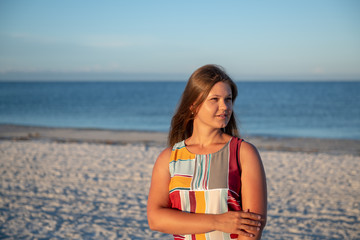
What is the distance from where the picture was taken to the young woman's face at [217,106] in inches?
67.1

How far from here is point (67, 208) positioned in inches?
235

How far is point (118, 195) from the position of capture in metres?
6.80

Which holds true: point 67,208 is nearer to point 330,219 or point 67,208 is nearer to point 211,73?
point 330,219

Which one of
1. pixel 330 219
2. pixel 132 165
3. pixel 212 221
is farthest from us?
pixel 132 165

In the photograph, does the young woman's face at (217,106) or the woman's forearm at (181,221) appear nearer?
the woman's forearm at (181,221)

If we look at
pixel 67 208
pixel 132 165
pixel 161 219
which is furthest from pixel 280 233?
pixel 132 165

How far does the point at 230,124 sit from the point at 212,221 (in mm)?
643

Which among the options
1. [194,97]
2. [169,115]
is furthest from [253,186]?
[169,115]

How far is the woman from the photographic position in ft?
5.02

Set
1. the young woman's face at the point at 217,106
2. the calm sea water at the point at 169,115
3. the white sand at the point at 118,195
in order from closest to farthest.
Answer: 1. the young woman's face at the point at 217,106
2. the white sand at the point at 118,195
3. the calm sea water at the point at 169,115

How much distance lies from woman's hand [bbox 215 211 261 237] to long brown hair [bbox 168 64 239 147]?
564 millimetres

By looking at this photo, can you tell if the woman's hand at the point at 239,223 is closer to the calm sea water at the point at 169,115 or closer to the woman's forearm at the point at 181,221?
the woman's forearm at the point at 181,221

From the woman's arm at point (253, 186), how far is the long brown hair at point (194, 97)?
1.25 ft

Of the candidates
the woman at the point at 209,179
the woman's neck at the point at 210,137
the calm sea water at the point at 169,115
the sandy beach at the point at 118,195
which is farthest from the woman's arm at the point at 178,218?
the sandy beach at the point at 118,195
